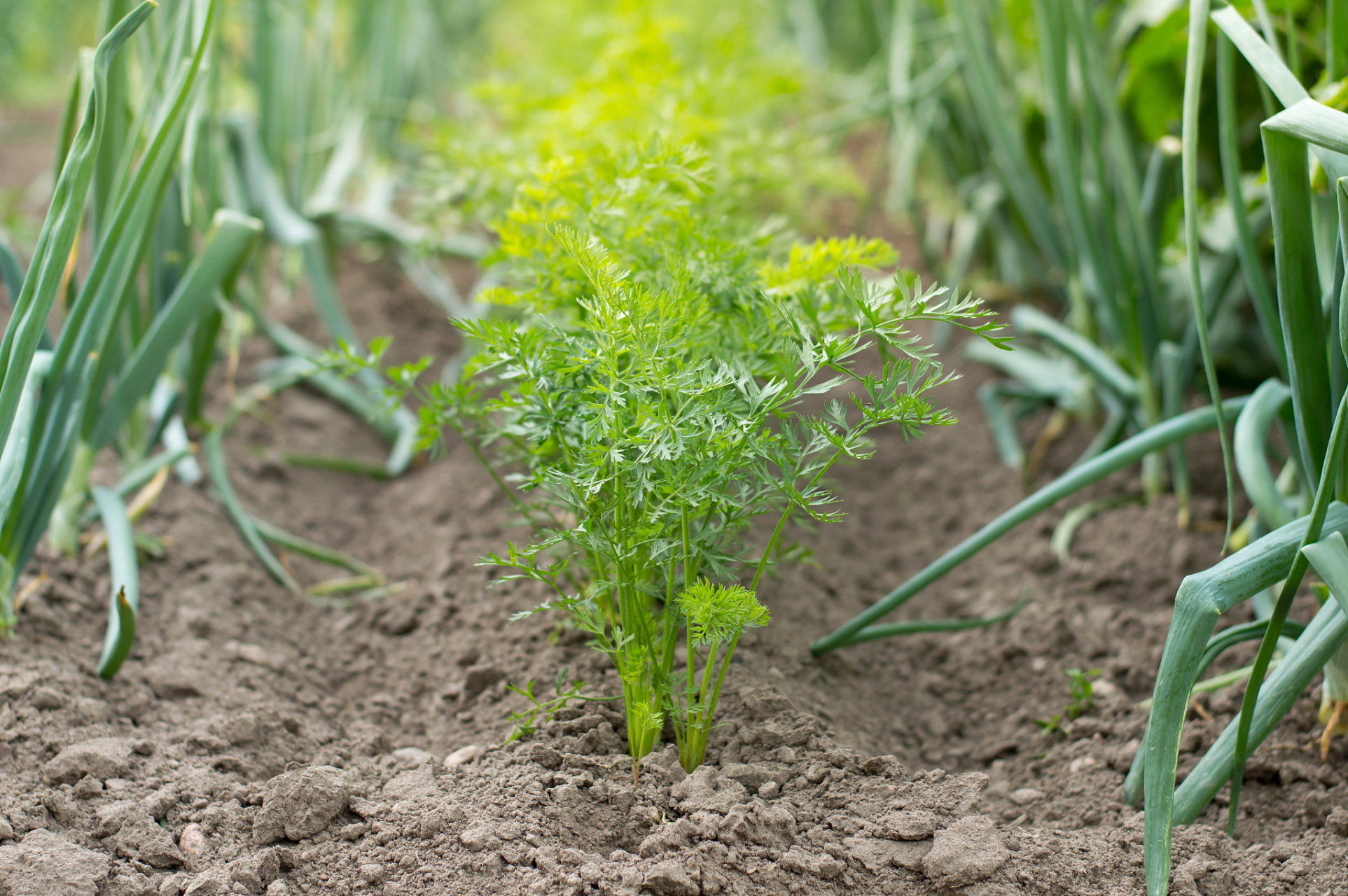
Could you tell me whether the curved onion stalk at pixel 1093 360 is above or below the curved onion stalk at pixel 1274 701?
above

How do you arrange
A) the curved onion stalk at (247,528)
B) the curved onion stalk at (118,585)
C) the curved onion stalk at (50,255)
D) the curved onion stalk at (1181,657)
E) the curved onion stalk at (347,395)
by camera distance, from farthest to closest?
the curved onion stalk at (347,395), the curved onion stalk at (247,528), the curved onion stalk at (118,585), the curved onion stalk at (50,255), the curved onion stalk at (1181,657)

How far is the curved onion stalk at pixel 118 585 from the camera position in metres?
1.45

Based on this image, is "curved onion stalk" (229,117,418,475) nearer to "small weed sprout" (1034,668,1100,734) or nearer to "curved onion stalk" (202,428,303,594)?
"curved onion stalk" (202,428,303,594)

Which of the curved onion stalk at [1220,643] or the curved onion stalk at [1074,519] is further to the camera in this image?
the curved onion stalk at [1074,519]

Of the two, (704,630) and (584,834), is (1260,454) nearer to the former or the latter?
(704,630)

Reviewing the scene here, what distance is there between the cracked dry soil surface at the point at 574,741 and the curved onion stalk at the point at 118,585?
4 cm

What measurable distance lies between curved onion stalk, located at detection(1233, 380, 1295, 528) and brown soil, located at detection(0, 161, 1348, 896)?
306mm

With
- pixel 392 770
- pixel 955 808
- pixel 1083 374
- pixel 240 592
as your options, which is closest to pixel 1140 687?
pixel 955 808

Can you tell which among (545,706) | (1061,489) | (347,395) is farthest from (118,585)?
(1061,489)

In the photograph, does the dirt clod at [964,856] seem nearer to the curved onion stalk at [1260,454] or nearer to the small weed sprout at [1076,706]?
the small weed sprout at [1076,706]

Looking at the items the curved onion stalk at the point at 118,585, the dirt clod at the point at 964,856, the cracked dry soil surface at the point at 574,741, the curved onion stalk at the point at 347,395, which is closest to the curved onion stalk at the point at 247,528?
the cracked dry soil surface at the point at 574,741

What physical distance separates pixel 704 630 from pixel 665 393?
0.27 metres

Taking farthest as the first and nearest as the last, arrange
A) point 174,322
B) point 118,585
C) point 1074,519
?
point 1074,519 → point 174,322 → point 118,585

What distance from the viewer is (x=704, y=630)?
1.12 m
